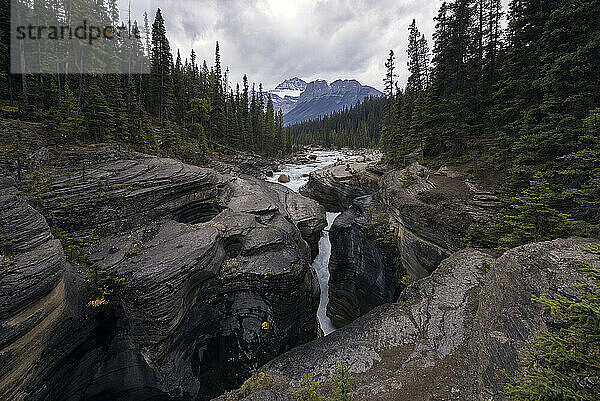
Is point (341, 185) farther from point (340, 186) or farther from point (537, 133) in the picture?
point (537, 133)

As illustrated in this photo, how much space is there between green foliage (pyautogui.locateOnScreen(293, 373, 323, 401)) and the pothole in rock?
13130 mm

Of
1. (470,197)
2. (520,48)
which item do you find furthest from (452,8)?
(470,197)

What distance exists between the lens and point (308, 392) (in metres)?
7.20

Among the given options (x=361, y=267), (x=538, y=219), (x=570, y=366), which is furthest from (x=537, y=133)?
(x=361, y=267)

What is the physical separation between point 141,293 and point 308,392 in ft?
24.8

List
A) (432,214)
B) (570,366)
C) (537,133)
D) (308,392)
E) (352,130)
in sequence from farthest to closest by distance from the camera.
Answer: (352,130) → (432,214) → (537,133) → (308,392) → (570,366)

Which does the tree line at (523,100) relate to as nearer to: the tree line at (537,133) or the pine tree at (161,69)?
the tree line at (537,133)

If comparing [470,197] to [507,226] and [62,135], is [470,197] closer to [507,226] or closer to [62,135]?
[507,226]

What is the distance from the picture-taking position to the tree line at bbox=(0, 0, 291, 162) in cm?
1858

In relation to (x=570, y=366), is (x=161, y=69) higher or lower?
higher

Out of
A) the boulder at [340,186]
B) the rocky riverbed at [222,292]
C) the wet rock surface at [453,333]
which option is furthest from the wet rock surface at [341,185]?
the wet rock surface at [453,333]

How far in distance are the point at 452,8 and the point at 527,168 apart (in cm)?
2026

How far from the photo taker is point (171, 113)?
37.8 metres

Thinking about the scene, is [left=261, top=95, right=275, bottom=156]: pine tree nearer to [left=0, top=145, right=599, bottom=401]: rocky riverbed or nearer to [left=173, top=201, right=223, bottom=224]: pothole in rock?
[left=173, top=201, right=223, bottom=224]: pothole in rock
